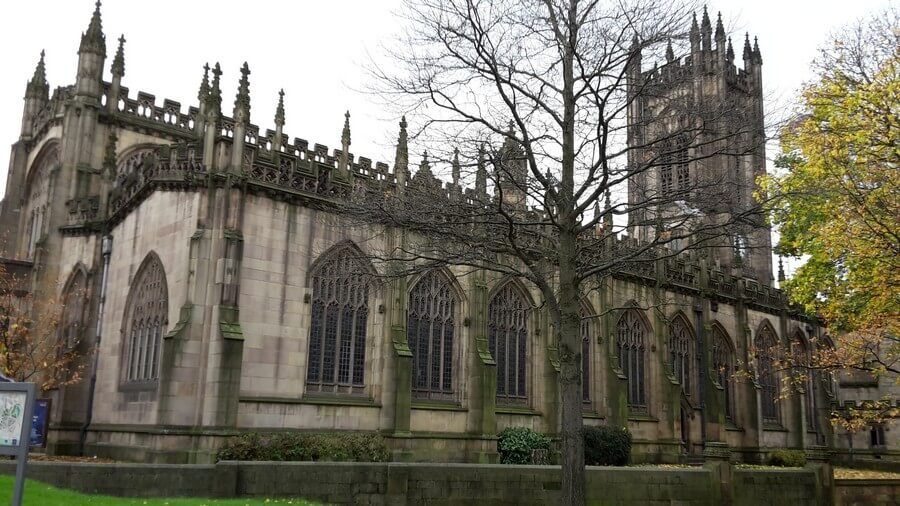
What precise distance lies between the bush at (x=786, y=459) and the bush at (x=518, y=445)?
1630cm

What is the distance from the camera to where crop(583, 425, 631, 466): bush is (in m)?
26.4

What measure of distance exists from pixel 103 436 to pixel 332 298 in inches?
298

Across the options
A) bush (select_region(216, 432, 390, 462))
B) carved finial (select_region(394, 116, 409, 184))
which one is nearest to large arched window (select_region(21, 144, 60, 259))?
carved finial (select_region(394, 116, 409, 184))

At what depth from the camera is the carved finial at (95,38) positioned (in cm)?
3069

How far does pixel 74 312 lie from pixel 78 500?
50.6ft

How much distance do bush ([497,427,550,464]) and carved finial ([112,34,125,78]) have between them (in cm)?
2049

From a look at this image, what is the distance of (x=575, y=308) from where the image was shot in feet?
49.0

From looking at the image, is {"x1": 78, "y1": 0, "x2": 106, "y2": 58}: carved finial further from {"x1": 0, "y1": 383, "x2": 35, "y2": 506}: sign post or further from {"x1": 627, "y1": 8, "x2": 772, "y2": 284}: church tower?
{"x1": 0, "y1": 383, "x2": 35, "y2": 506}: sign post

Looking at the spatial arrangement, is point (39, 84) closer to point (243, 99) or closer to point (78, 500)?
point (243, 99)

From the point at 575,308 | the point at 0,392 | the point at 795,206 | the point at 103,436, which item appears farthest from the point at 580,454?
the point at 103,436

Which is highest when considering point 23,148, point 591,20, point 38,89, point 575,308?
point 38,89

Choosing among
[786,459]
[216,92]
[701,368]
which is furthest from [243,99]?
[786,459]

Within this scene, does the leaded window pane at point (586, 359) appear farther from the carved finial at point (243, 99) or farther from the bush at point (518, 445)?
the carved finial at point (243, 99)

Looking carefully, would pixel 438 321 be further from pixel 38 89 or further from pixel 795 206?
pixel 38 89
